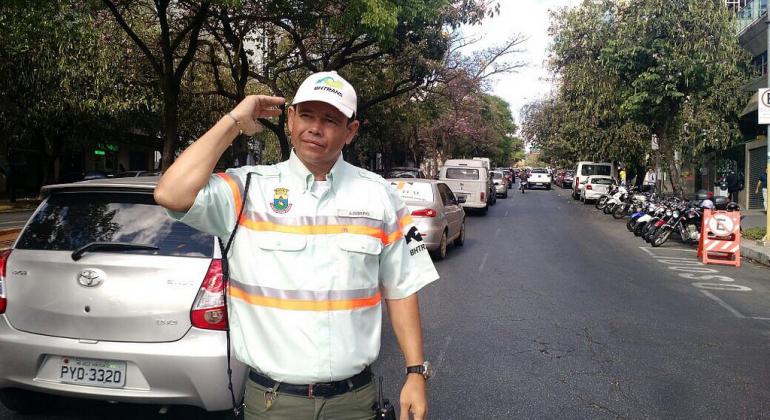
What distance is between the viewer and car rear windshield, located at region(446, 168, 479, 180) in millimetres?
22750

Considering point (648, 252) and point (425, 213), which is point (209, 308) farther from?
point (648, 252)

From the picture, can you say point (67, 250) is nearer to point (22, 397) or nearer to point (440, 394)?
point (22, 397)

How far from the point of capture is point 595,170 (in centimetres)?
3472

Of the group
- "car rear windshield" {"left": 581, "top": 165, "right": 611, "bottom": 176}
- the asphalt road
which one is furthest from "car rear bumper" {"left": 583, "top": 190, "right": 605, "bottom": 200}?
the asphalt road

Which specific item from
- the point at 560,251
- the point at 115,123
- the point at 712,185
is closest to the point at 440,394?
the point at 560,251

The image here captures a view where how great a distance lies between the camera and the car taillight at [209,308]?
3461 mm

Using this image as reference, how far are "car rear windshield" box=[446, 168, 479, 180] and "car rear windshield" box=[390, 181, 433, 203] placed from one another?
1091cm

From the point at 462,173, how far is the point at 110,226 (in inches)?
776

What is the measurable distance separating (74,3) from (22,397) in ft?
44.8

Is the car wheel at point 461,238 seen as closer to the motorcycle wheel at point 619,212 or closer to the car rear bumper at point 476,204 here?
the car rear bumper at point 476,204

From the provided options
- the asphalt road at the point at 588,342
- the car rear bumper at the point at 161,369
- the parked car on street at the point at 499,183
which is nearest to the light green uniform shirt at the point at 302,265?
the car rear bumper at the point at 161,369

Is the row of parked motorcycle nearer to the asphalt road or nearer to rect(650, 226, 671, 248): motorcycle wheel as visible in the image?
rect(650, 226, 671, 248): motorcycle wheel

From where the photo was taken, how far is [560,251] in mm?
13023

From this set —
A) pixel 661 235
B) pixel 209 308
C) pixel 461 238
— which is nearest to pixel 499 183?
pixel 661 235
